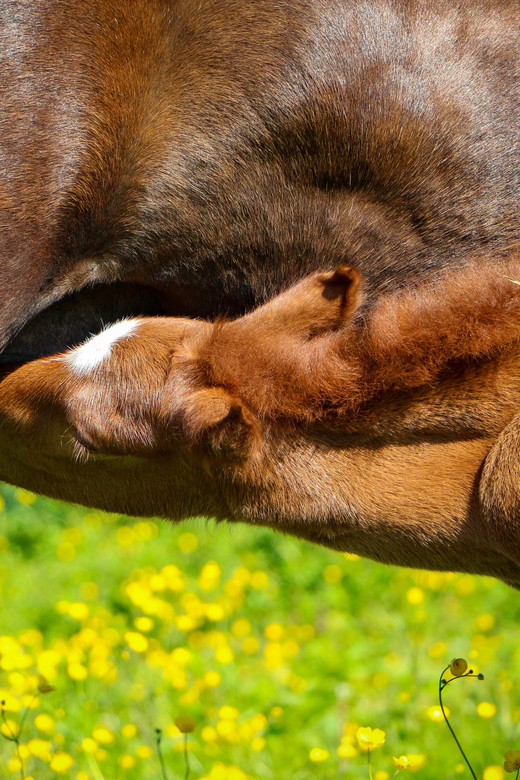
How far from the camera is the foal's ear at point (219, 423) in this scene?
2225mm

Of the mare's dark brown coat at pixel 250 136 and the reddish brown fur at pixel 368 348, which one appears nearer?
the reddish brown fur at pixel 368 348

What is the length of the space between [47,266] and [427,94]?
1221 millimetres

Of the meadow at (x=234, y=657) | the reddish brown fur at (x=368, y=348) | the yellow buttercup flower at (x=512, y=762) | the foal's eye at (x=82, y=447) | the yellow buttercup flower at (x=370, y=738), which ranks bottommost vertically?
the meadow at (x=234, y=657)


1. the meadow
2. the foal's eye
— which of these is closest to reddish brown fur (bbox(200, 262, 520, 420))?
the foal's eye

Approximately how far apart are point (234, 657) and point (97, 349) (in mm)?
1971

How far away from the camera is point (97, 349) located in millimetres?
2533

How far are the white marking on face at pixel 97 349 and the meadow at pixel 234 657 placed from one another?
0.73 m

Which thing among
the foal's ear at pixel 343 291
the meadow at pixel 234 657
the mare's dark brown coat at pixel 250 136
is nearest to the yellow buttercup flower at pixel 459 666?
the meadow at pixel 234 657

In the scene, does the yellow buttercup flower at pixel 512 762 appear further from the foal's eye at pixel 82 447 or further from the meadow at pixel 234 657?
the foal's eye at pixel 82 447

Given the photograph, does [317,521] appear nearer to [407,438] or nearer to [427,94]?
[407,438]

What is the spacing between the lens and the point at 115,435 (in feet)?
8.00

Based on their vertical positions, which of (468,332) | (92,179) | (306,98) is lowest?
(468,332)

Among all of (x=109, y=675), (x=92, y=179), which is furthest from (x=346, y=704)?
(x=92, y=179)

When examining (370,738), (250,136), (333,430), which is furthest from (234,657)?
(250,136)
